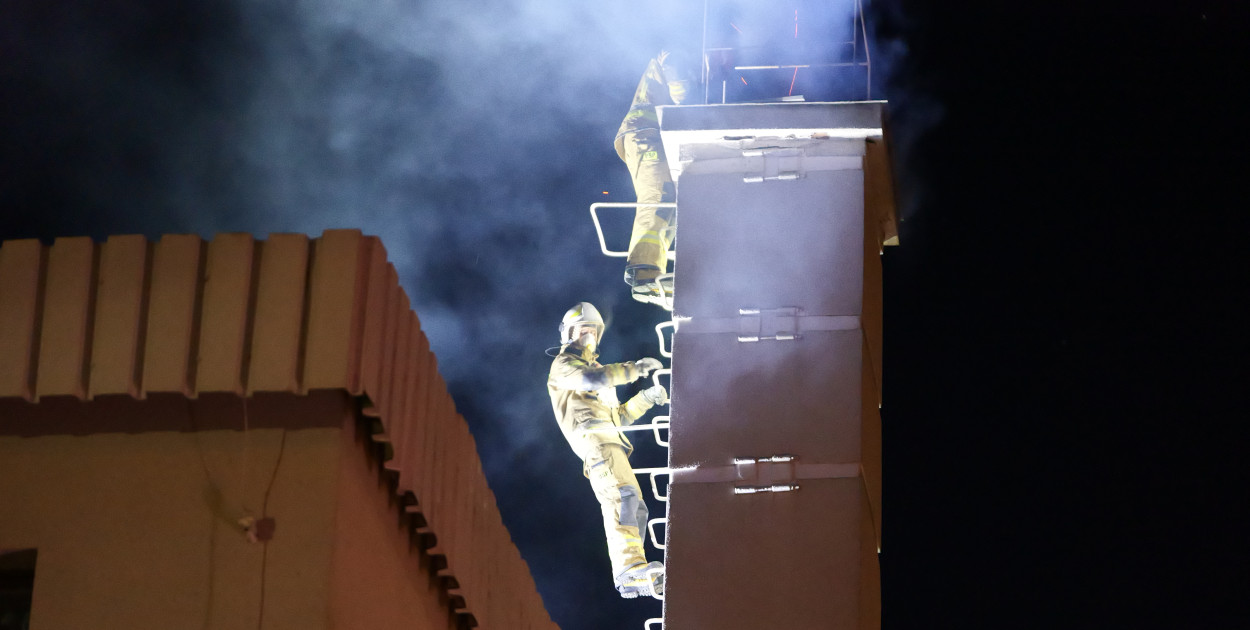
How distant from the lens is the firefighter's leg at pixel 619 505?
8562 millimetres

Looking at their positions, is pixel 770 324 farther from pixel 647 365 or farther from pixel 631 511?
pixel 631 511

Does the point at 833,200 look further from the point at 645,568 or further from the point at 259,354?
the point at 259,354

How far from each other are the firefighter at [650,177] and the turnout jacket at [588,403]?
90 centimetres

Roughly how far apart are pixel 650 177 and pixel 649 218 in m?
0.32

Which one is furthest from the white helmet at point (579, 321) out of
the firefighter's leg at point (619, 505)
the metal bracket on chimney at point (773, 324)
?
the metal bracket on chimney at point (773, 324)

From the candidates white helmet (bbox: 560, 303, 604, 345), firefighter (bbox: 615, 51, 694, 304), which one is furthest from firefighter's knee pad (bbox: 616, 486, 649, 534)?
firefighter (bbox: 615, 51, 694, 304)

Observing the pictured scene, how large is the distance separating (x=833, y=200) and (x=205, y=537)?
3.84 metres

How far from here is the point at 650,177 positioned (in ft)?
26.7

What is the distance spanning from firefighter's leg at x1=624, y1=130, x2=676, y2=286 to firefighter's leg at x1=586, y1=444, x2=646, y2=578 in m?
1.44

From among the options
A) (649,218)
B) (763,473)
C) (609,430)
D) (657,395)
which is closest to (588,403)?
(609,430)

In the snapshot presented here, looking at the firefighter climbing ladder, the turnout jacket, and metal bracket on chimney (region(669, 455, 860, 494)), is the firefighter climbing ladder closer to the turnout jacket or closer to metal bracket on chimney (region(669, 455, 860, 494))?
metal bracket on chimney (region(669, 455, 860, 494))

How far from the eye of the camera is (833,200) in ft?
21.3

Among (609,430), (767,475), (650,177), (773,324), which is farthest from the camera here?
(609,430)

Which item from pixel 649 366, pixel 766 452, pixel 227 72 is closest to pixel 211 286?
pixel 766 452
